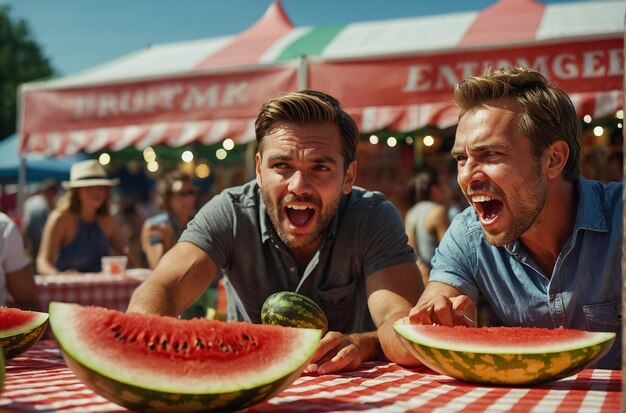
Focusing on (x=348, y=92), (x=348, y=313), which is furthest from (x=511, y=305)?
(x=348, y=92)

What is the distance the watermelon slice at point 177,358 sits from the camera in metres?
1.37

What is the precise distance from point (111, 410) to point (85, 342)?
0.53 ft

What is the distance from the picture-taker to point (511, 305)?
104 inches

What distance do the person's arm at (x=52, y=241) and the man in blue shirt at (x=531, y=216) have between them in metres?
5.44

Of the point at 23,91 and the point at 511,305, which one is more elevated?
the point at 23,91

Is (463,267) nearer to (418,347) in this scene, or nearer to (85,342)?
(418,347)

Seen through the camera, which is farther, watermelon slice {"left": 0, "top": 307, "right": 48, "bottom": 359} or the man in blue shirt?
the man in blue shirt

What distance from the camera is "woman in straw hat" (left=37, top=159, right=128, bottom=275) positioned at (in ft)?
23.2

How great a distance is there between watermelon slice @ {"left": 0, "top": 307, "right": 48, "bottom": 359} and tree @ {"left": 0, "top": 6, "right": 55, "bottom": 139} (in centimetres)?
4608

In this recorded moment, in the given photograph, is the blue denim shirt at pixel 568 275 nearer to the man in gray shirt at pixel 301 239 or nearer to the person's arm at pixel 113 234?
the man in gray shirt at pixel 301 239

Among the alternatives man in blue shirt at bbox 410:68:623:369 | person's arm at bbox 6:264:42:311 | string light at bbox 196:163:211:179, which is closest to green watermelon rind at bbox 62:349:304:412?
man in blue shirt at bbox 410:68:623:369

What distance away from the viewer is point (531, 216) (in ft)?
8.05

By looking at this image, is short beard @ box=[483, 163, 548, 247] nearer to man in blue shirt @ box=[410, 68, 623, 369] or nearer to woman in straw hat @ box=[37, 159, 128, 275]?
man in blue shirt @ box=[410, 68, 623, 369]

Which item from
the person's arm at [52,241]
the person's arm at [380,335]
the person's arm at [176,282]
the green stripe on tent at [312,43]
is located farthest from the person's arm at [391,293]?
the green stripe on tent at [312,43]
